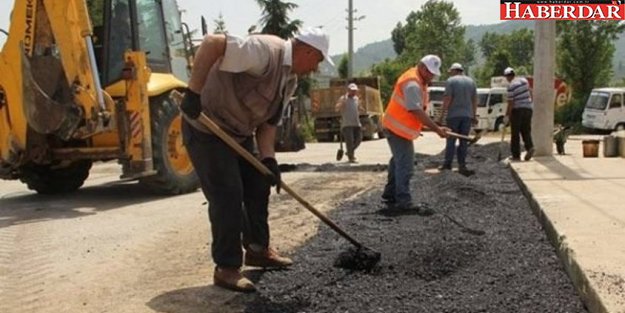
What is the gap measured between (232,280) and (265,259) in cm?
54

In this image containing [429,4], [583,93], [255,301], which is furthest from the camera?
[429,4]

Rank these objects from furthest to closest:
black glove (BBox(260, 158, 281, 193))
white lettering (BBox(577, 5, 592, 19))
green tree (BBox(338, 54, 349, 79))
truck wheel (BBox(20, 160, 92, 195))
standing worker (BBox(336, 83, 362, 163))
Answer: green tree (BBox(338, 54, 349, 79)), white lettering (BBox(577, 5, 592, 19)), standing worker (BBox(336, 83, 362, 163)), truck wheel (BBox(20, 160, 92, 195)), black glove (BBox(260, 158, 281, 193))

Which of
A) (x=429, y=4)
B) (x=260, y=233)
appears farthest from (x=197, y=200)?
(x=429, y=4)

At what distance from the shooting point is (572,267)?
4.10 metres

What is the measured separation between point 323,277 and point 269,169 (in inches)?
30.2

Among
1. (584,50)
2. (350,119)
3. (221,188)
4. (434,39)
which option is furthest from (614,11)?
(434,39)

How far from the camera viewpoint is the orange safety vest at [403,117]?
22.5ft

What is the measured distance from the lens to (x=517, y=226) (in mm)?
5941

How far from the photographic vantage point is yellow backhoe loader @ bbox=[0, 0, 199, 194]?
307 inches

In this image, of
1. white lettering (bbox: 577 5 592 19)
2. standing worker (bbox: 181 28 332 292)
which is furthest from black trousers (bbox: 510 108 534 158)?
white lettering (bbox: 577 5 592 19)

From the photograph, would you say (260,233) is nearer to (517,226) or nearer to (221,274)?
(221,274)

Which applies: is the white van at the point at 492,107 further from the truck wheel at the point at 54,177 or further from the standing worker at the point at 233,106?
the standing worker at the point at 233,106

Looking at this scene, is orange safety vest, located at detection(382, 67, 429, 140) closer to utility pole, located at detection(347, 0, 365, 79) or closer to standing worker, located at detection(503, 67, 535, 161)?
standing worker, located at detection(503, 67, 535, 161)

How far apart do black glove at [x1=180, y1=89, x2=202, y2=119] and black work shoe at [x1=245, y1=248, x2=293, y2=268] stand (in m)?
1.16
